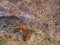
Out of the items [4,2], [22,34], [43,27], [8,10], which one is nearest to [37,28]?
[43,27]

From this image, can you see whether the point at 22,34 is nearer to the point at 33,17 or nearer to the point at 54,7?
the point at 33,17

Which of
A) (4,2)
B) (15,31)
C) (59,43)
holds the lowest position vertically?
(59,43)

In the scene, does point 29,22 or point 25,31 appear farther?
point 29,22

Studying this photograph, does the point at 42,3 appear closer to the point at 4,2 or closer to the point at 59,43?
the point at 4,2

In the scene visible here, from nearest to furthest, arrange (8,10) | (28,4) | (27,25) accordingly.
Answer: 1. (27,25)
2. (8,10)
3. (28,4)

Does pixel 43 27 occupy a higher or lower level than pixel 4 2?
lower

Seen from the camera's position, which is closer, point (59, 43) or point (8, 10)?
point (59, 43)

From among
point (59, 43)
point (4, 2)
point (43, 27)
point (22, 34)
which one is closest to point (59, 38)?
point (59, 43)

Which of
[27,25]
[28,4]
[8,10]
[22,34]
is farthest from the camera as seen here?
[28,4]
